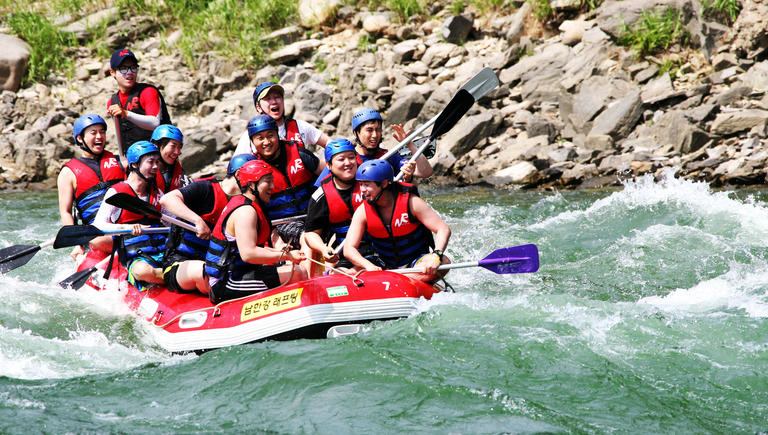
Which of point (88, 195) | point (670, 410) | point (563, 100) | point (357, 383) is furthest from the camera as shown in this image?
point (563, 100)

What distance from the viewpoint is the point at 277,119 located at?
7.15m

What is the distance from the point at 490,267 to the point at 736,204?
444 cm

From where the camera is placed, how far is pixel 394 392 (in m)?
4.35

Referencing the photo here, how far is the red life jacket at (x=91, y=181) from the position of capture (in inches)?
289

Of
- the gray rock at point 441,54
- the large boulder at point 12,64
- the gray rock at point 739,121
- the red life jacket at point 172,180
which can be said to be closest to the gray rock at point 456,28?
the gray rock at point 441,54

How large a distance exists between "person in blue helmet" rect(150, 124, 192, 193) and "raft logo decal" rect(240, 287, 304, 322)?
1.67 metres

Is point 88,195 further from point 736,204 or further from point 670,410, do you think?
point 736,204

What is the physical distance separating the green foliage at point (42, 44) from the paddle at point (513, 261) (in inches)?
579

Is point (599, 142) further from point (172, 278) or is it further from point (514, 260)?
point (172, 278)

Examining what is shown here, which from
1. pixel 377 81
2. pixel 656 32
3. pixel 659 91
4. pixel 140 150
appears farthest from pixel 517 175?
pixel 140 150

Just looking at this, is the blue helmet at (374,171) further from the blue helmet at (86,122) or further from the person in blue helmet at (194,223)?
the blue helmet at (86,122)

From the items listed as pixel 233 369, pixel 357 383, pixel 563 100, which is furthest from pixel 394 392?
pixel 563 100

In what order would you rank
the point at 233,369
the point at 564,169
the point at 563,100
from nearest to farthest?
the point at 233,369 → the point at 564,169 → the point at 563,100

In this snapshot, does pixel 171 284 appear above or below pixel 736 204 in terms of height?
above
